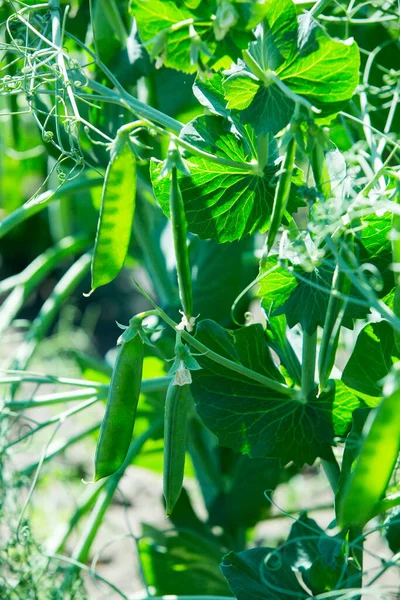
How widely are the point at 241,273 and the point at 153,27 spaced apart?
0.61 meters

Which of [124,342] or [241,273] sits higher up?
[124,342]

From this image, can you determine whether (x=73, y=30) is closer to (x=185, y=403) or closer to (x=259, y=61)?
(x=259, y=61)

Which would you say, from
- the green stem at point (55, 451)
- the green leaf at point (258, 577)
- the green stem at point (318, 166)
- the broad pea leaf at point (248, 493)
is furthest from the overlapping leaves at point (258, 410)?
the broad pea leaf at point (248, 493)

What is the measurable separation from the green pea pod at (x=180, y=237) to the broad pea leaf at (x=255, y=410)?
0.18m

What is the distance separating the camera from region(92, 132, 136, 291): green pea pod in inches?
21.5

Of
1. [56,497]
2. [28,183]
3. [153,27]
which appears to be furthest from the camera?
[28,183]

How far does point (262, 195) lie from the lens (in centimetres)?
69

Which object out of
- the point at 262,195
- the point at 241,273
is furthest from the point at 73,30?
the point at 262,195

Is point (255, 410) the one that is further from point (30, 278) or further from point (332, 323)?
point (30, 278)

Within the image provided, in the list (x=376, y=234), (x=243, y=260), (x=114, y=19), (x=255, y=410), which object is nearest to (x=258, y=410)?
(x=255, y=410)

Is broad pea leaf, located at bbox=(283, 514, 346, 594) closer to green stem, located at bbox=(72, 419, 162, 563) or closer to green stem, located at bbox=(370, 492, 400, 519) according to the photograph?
green stem, located at bbox=(370, 492, 400, 519)

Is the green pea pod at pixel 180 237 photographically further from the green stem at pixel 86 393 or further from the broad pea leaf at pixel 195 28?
the green stem at pixel 86 393

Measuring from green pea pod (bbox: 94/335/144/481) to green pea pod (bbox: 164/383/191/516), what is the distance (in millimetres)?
35

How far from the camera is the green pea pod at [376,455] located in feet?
1.28
